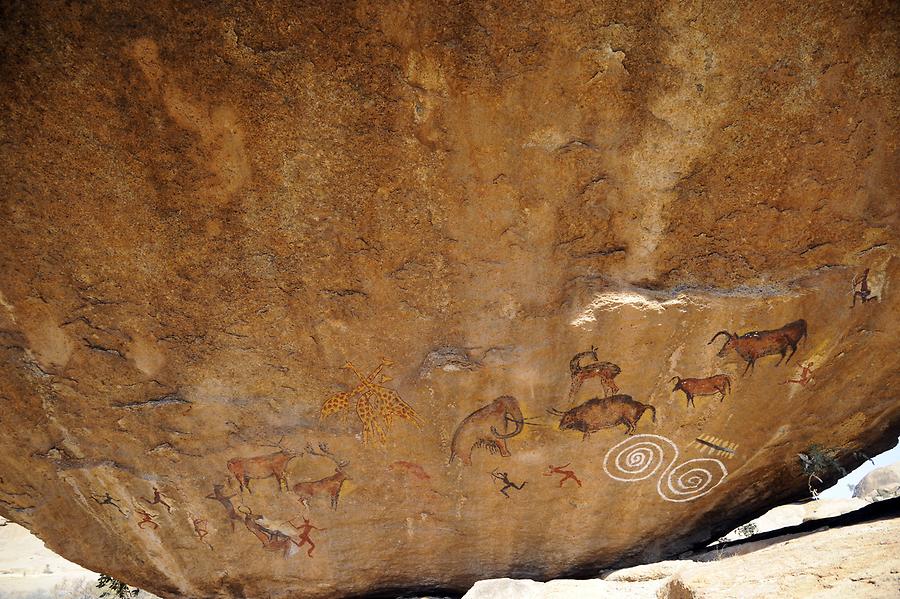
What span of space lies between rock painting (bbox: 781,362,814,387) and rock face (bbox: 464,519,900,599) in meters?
1.10

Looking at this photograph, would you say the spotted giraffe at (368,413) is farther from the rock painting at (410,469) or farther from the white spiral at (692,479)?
the white spiral at (692,479)

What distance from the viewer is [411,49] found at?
11.7ft

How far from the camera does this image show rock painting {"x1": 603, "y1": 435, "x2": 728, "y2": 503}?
467 cm

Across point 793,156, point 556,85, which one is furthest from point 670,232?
point 556,85

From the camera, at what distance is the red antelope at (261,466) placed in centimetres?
466

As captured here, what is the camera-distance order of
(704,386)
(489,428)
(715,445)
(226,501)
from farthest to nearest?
(226,501), (715,445), (489,428), (704,386)

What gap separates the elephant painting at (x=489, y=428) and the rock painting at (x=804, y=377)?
2.19 m

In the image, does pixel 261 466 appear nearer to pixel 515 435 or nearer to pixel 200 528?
pixel 200 528

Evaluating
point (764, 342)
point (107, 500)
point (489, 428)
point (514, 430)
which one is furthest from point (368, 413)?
point (764, 342)

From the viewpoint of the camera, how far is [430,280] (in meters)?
4.24

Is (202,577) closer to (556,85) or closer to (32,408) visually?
(32,408)

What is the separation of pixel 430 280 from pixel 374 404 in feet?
3.75

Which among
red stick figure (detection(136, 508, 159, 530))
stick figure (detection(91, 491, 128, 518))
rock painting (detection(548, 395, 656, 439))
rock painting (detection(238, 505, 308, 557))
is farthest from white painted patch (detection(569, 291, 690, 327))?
stick figure (detection(91, 491, 128, 518))

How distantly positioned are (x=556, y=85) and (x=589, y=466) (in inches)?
121
